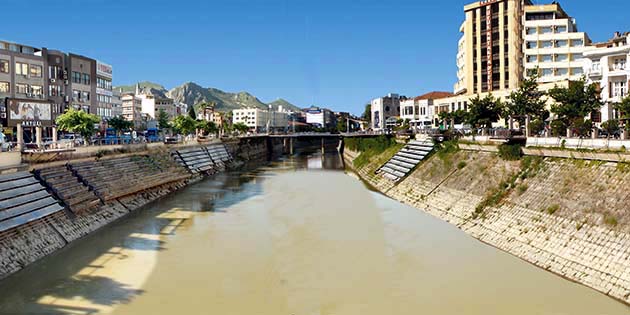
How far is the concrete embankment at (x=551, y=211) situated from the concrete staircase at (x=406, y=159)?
12.2 m

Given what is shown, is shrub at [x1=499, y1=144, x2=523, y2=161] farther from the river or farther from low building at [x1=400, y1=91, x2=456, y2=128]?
low building at [x1=400, y1=91, x2=456, y2=128]

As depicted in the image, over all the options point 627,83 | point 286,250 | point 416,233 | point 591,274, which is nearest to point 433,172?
point 416,233

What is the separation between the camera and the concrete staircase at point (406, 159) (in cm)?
6043

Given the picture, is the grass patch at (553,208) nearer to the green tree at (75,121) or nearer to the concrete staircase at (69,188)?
the concrete staircase at (69,188)

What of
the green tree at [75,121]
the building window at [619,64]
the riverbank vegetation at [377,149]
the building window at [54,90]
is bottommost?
the riverbank vegetation at [377,149]

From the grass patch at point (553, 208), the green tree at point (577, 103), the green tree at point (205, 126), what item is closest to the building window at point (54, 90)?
the green tree at point (205, 126)

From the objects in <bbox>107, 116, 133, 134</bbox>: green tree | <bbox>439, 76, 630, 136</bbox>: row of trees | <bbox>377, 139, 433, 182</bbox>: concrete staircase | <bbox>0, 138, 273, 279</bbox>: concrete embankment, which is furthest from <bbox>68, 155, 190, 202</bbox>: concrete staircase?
<bbox>439, 76, 630, 136</bbox>: row of trees

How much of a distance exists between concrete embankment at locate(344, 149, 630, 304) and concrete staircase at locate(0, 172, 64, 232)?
30505 mm

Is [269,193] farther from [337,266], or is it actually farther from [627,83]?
[627,83]

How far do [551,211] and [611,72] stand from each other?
3171cm

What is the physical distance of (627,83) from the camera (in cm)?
5091

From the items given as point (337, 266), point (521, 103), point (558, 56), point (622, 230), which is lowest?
point (337, 266)

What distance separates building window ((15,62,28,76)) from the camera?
7044 cm

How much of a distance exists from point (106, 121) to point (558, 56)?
88665 millimetres
